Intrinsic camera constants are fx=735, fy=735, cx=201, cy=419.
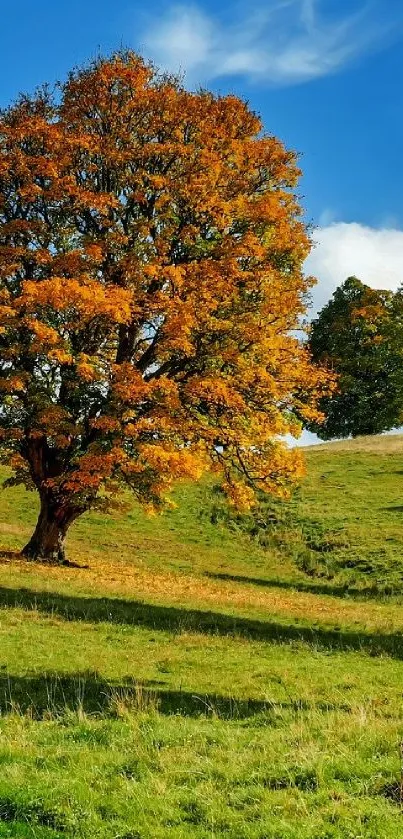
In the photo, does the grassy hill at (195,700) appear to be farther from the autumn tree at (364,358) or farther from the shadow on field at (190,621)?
the autumn tree at (364,358)

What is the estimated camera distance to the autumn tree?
239 ft

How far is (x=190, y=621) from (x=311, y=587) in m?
14.8

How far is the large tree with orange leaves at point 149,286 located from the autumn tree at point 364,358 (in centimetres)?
4179

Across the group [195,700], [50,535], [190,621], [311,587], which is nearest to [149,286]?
[50,535]

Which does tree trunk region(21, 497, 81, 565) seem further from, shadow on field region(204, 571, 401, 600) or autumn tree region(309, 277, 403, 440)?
autumn tree region(309, 277, 403, 440)

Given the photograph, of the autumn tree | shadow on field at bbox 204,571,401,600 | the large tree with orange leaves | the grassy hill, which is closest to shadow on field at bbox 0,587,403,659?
the grassy hill

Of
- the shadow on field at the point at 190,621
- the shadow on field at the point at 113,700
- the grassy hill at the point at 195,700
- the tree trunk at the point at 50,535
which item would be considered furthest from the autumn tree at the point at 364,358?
the shadow on field at the point at 113,700

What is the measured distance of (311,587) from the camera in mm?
35312

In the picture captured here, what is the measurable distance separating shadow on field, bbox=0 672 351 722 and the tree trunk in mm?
15776

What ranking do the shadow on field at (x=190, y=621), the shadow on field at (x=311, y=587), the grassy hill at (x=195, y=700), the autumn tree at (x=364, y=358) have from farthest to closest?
the autumn tree at (x=364, y=358) → the shadow on field at (x=311, y=587) → the shadow on field at (x=190, y=621) → the grassy hill at (x=195, y=700)

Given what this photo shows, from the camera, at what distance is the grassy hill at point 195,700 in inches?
318

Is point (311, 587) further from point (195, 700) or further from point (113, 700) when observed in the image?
point (113, 700)

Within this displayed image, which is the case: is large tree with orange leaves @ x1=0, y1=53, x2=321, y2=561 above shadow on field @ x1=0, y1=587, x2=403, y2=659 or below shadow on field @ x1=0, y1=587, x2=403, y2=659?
above

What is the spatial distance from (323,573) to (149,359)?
660 inches
